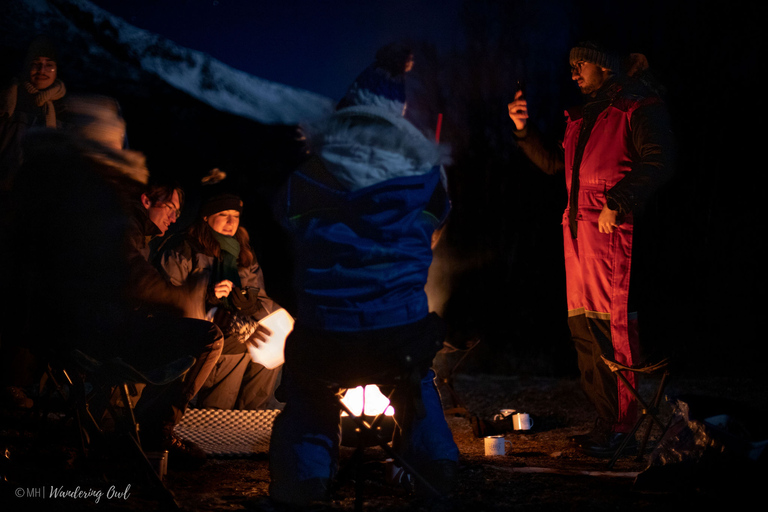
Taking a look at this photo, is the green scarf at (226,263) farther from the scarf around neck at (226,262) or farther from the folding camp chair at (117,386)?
the folding camp chair at (117,386)

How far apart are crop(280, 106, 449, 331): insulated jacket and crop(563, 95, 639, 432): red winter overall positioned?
1537 millimetres

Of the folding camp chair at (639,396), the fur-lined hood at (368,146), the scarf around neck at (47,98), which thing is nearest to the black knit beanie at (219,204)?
the scarf around neck at (47,98)

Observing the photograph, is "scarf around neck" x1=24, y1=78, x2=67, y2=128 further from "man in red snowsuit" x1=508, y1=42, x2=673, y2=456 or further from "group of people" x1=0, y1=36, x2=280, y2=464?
"man in red snowsuit" x1=508, y1=42, x2=673, y2=456

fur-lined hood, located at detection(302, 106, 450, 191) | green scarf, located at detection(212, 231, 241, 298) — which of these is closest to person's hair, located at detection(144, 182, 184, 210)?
green scarf, located at detection(212, 231, 241, 298)

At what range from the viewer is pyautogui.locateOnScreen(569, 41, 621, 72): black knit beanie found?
11.1ft

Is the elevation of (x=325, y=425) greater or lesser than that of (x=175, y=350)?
lesser

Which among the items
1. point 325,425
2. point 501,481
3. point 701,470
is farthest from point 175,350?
point 701,470

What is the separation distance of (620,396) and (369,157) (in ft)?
7.08

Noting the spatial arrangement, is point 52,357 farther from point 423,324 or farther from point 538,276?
point 538,276

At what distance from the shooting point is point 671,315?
8266mm

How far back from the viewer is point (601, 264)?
3275 mm

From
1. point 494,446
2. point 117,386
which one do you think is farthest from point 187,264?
point 494,446

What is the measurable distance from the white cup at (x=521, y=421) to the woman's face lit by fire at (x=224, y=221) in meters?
2.58

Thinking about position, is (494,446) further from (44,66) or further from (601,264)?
(44,66)
